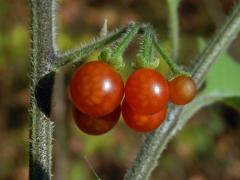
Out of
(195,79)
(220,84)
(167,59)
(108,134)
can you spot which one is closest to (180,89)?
(167,59)

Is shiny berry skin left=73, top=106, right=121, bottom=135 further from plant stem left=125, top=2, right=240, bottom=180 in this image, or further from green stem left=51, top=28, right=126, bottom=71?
plant stem left=125, top=2, right=240, bottom=180

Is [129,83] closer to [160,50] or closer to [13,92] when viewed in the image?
[160,50]

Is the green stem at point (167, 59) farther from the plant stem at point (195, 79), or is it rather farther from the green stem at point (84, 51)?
the plant stem at point (195, 79)

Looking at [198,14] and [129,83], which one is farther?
[198,14]

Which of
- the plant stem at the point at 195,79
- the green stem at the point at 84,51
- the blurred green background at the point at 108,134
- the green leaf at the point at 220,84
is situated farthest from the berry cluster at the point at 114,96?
the blurred green background at the point at 108,134

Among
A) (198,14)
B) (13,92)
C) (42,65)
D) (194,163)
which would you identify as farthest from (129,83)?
(198,14)

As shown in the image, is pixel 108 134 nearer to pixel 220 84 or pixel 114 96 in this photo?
pixel 220 84
